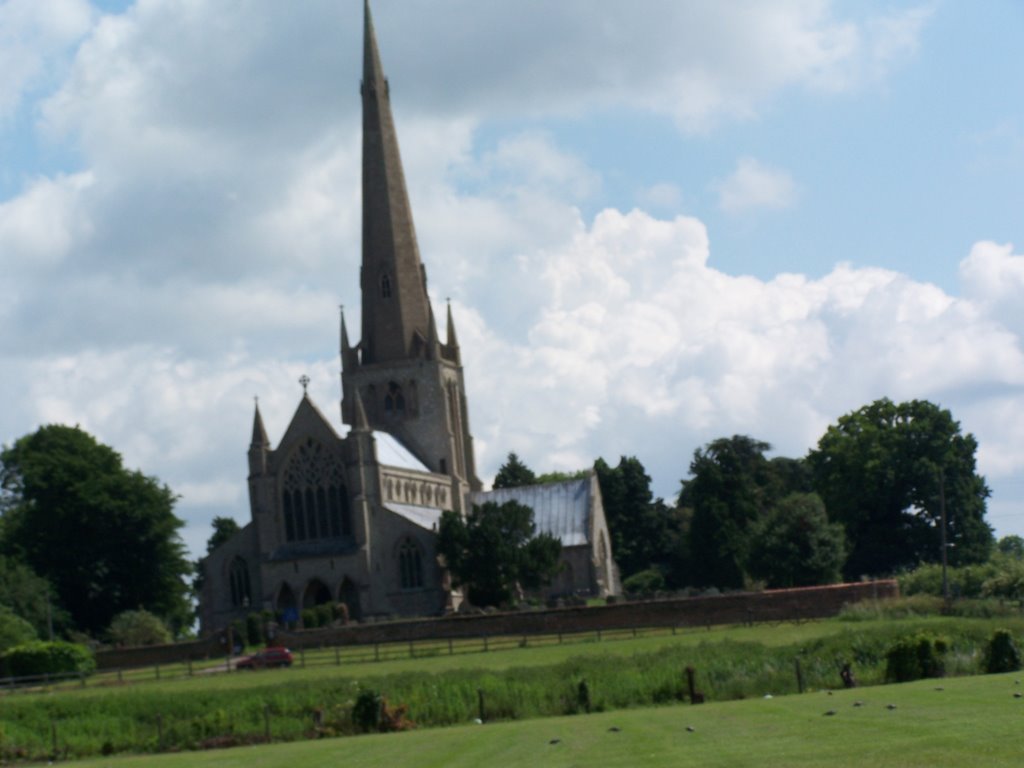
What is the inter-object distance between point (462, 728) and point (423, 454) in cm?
6334

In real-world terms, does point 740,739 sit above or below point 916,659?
below

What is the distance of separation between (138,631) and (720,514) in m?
33.9

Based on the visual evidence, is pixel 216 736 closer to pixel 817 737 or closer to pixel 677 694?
pixel 677 694

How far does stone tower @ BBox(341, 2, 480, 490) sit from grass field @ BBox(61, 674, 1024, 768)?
6347 cm

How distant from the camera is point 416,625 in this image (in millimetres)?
65438

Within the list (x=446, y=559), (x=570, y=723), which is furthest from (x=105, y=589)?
(x=570, y=723)

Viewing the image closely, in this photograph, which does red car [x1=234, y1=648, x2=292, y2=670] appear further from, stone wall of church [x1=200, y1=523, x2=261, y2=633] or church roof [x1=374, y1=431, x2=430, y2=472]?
church roof [x1=374, y1=431, x2=430, y2=472]

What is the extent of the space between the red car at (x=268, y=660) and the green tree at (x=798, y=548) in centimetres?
2561

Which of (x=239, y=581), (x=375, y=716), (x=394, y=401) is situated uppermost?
(x=394, y=401)

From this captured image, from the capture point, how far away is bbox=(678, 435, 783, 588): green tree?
303 feet

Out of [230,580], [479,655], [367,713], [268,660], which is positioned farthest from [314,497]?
[367,713]

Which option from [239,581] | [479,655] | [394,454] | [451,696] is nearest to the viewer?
[451,696]

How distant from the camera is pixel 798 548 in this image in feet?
245

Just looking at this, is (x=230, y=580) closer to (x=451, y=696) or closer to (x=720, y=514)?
(x=720, y=514)
